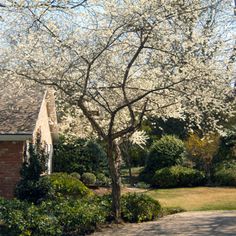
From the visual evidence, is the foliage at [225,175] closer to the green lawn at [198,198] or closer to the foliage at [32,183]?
the green lawn at [198,198]

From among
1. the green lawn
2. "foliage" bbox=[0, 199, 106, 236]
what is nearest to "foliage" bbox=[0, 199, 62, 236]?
"foliage" bbox=[0, 199, 106, 236]

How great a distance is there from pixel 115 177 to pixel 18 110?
4.59 m

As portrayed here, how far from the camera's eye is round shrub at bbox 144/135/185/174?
23.9 m

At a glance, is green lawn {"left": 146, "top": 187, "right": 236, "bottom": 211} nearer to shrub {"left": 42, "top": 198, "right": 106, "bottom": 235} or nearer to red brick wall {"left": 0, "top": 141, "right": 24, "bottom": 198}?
shrub {"left": 42, "top": 198, "right": 106, "bottom": 235}

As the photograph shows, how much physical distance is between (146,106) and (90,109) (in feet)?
5.63

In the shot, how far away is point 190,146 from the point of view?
2314cm

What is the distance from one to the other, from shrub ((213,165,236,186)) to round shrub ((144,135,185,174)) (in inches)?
99.1

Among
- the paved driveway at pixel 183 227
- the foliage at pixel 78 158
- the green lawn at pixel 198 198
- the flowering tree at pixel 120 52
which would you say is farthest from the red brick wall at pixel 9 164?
the foliage at pixel 78 158

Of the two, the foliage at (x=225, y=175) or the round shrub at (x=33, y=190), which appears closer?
the round shrub at (x=33, y=190)

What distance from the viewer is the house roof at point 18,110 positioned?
13.0 m

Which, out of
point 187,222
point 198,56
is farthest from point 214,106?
point 187,222

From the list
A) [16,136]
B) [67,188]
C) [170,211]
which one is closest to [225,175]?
[170,211]

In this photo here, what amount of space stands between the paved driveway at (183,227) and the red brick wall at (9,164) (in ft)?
14.0

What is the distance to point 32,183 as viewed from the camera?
526 inches
